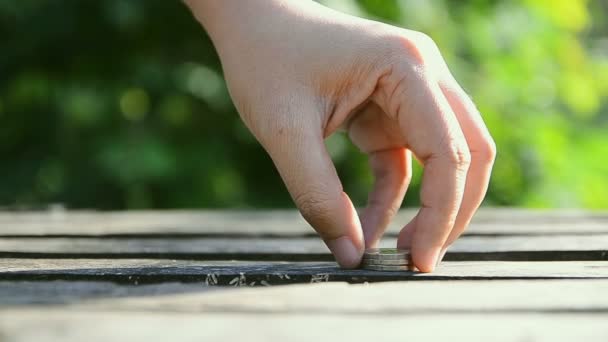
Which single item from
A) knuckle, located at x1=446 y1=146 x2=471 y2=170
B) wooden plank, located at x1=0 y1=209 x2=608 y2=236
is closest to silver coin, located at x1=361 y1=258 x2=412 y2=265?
knuckle, located at x1=446 y1=146 x2=471 y2=170

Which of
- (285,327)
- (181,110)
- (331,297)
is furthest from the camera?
(181,110)

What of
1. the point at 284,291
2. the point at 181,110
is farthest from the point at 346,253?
the point at 181,110

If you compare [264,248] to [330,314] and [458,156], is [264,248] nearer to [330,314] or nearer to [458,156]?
[458,156]

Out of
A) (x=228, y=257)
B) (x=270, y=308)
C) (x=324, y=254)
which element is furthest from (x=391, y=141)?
(x=270, y=308)

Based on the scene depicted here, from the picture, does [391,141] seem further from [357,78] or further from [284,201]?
[284,201]

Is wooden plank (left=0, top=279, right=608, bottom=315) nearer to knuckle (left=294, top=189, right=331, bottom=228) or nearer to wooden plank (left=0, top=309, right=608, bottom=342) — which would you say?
wooden plank (left=0, top=309, right=608, bottom=342)

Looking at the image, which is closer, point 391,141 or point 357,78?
point 357,78
